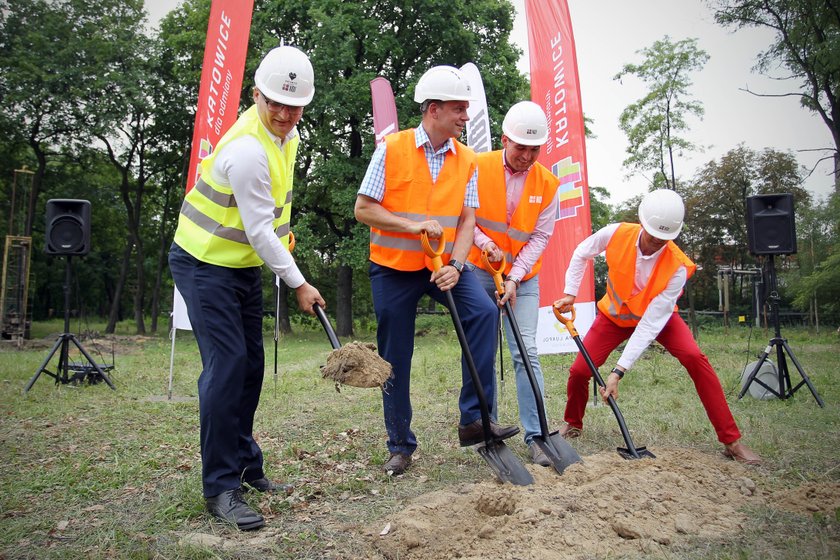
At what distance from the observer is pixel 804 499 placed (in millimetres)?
3225

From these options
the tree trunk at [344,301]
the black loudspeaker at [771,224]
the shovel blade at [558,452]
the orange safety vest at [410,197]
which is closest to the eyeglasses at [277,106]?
the orange safety vest at [410,197]

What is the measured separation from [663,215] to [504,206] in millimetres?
1044

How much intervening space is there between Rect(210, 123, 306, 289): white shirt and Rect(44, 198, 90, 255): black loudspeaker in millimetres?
6418

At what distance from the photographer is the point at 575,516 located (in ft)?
9.37

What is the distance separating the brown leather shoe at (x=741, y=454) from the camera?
4.08 metres

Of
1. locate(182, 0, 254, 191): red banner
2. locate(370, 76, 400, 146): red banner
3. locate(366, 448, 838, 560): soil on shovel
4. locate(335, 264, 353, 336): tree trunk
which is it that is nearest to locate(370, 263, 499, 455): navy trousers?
locate(366, 448, 838, 560): soil on shovel

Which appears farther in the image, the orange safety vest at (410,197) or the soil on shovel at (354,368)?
the orange safety vest at (410,197)

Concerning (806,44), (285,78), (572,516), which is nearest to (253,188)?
(285,78)

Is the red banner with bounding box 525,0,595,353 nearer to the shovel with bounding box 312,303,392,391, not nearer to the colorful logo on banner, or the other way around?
the colorful logo on banner

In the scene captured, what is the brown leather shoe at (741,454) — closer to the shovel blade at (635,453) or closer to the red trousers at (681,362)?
the red trousers at (681,362)

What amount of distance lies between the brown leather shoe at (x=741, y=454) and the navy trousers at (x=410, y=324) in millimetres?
1639

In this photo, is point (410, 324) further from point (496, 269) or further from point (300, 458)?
point (300, 458)

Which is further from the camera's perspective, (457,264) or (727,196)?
(727,196)

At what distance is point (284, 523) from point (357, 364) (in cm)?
85
